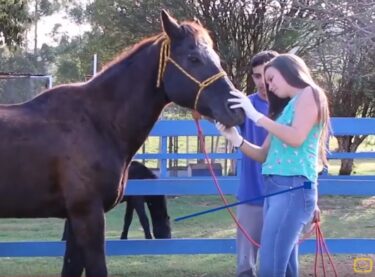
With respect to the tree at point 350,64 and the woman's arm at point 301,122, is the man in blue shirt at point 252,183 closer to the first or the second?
the woman's arm at point 301,122

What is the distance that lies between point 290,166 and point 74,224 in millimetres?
1345

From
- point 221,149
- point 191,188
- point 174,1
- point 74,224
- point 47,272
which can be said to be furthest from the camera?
point 221,149

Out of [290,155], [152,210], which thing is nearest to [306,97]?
[290,155]

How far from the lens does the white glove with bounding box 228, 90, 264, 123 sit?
354cm

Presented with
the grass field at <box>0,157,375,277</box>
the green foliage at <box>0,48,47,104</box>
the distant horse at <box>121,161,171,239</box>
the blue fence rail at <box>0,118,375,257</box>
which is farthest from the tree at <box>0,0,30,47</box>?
the blue fence rail at <box>0,118,375,257</box>

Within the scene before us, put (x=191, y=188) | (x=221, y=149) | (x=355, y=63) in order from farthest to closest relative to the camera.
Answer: (x=221, y=149)
(x=355, y=63)
(x=191, y=188)

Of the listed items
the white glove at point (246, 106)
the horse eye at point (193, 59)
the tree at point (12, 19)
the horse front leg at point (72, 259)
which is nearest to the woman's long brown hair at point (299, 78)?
the white glove at point (246, 106)

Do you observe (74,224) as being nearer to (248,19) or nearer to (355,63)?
(355,63)

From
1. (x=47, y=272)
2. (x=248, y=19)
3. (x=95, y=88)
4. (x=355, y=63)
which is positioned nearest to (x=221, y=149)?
(x=248, y=19)

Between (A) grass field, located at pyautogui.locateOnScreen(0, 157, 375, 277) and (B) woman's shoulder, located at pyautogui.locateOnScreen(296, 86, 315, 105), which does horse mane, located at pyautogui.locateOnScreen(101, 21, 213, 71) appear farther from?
(A) grass field, located at pyautogui.locateOnScreen(0, 157, 375, 277)

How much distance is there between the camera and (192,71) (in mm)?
4023

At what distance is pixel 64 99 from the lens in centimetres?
412

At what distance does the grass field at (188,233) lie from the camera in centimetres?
633

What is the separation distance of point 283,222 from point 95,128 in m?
1.35
